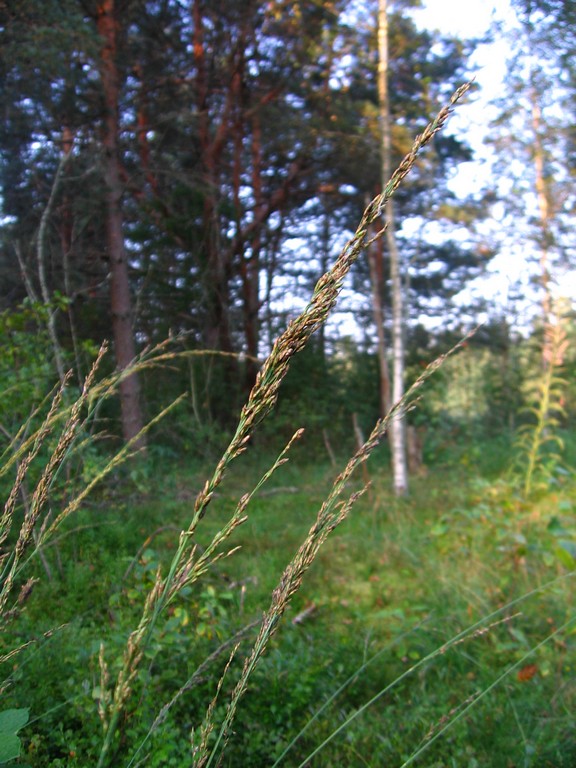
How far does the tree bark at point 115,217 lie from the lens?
850 centimetres

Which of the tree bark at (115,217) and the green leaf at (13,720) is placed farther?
the tree bark at (115,217)

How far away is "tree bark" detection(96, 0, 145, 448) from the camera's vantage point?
27.9 ft

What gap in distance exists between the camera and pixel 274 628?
35.8 inches

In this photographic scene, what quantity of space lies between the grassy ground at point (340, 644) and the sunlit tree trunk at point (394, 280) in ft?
8.42

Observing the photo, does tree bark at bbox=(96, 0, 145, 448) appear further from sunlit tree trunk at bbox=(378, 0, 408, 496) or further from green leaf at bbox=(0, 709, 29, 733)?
green leaf at bbox=(0, 709, 29, 733)

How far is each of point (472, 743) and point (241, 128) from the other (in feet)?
38.1

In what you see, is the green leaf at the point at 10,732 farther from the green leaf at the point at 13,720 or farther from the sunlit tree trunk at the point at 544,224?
the sunlit tree trunk at the point at 544,224

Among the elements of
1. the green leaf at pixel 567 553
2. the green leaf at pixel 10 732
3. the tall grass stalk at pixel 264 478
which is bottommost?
the green leaf at pixel 567 553

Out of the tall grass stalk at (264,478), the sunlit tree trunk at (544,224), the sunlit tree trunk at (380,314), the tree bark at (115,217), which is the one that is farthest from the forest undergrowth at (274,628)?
the sunlit tree trunk at (544,224)

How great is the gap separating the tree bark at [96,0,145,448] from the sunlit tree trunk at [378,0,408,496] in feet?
11.8

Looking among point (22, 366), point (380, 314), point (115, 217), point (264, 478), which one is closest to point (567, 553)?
point (264, 478)

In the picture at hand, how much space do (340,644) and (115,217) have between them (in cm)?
735

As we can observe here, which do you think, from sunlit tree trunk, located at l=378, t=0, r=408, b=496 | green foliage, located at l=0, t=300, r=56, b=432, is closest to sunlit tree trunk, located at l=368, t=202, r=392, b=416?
sunlit tree trunk, located at l=378, t=0, r=408, b=496

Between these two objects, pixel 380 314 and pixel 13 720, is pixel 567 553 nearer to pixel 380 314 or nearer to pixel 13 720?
pixel 13 720
